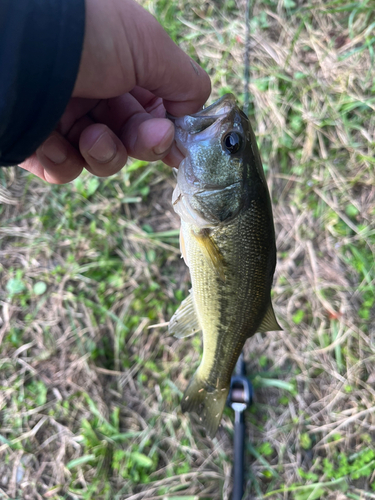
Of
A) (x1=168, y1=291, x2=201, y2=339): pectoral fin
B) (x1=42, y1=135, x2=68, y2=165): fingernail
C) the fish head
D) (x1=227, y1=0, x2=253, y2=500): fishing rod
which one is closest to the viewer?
the fish head

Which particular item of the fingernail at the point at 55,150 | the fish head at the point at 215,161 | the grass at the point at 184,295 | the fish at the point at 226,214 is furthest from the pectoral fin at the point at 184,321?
the fingernail at the point at 55,150

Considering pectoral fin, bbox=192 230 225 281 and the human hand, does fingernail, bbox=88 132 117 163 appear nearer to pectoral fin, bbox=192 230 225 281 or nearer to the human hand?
the human hand

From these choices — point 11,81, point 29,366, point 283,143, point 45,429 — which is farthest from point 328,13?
point 45,429

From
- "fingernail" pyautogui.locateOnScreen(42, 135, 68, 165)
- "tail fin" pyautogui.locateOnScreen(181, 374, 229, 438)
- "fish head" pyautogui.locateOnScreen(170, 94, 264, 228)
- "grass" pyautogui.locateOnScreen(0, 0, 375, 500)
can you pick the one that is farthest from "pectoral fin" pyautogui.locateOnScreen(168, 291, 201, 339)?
"fingernail" pyautogui.locateOnScreen(42, 135, 68, 165)

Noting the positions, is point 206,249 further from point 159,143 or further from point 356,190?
point 356,190

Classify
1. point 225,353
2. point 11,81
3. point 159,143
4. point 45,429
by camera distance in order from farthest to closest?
point 45,429 < point 225,353 < point 159,143 < point 11,81

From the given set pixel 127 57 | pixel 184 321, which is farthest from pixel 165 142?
pixel 184 321
